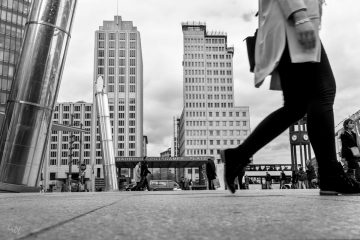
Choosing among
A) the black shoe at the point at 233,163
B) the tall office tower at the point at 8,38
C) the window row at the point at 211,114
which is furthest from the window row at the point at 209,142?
the black shoe at the point at 233,163

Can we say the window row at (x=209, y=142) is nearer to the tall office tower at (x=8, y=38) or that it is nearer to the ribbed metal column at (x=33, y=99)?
the tall office tower at (x=8, y=38)

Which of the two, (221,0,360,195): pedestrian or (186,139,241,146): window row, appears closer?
(221,0,360,195): pedestrian

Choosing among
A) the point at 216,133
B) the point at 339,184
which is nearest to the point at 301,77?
the point at 339,184

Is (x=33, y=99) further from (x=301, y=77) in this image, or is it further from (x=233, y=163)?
(x=301, y=77)

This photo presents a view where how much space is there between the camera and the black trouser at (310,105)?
9.26ft

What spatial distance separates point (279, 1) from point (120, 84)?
121325 mm

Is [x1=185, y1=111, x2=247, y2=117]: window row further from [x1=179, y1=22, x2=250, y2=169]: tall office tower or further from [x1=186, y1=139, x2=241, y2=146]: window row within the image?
[x1=186, y1=139, x2=241, y2=146]: window row

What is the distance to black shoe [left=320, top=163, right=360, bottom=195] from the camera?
274 cm

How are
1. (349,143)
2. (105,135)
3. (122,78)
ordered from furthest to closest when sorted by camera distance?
(122,78) < (105,135) < (349,143)

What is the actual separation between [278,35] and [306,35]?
0.79 feet

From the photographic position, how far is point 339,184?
109 inches

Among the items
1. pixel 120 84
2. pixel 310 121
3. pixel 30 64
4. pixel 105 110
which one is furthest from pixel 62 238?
pixel 120 84

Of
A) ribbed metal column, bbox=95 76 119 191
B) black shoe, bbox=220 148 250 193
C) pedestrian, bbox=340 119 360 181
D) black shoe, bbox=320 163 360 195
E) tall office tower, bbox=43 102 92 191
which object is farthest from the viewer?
tall office tower, bbox=43 102 92 191

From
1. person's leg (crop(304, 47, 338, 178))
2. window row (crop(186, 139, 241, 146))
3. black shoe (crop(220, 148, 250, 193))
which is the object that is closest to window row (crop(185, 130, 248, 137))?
window row (crop(186, 139, 241, 146))
